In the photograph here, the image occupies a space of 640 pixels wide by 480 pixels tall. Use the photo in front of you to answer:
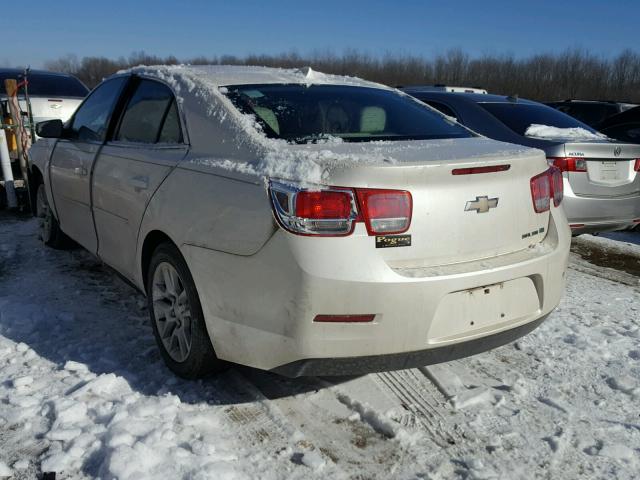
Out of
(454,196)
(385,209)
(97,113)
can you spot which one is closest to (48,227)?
(97,113)

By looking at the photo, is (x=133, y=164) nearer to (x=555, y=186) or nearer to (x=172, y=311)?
(x=172, y=311)

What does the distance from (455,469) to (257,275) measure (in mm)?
1097

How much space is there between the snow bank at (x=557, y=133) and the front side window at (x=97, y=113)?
11.8 feet

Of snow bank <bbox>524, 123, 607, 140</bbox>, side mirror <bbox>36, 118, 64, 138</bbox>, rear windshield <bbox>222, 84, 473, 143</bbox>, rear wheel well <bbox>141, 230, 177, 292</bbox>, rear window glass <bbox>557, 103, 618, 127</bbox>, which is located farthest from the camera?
rear window glass <bbox>557, 103, 618, 127</bbox>

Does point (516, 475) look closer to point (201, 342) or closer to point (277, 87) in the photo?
point (201, 342)

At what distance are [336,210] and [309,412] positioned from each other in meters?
1.06

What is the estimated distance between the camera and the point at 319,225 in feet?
7.16

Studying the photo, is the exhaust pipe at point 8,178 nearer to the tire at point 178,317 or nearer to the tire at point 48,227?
the tire at point 48,227

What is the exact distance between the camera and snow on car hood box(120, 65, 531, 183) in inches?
90.1

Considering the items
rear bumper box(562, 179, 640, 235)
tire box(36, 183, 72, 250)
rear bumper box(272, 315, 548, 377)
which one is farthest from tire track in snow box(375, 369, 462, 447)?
tire box(36, 183, 72, 250)

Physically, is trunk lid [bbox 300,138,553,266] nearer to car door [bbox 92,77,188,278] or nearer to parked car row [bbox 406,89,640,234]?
car door [bbox 92,77,188,278]

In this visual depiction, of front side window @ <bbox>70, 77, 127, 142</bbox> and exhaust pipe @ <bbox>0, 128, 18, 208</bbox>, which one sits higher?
front side window @ <bbox>70, 77, 127, 142</bbox>

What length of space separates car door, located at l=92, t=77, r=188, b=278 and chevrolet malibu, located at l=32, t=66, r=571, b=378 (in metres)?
0.02

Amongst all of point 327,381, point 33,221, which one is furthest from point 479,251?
point 33,221
